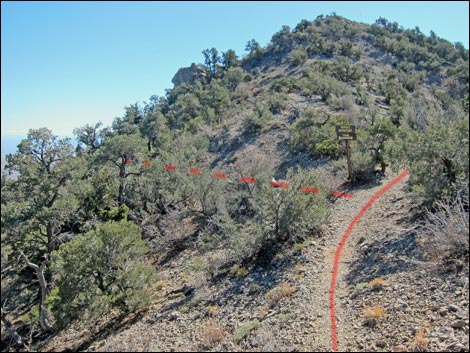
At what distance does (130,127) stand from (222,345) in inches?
1392

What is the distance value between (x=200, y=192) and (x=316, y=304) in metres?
10.1

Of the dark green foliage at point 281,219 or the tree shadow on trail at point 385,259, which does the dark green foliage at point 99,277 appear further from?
the tree shadow on trail at point 385,259

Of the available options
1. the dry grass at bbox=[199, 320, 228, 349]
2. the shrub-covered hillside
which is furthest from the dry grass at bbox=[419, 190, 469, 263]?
the dry grass at bbox=[199, 320, 228, 349]

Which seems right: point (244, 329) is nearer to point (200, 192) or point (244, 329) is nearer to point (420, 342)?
point (420, 342)

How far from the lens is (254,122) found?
29359 mm

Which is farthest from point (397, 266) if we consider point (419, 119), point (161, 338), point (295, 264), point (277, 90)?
point (277, 90)

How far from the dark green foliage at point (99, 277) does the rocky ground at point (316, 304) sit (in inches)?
30.3

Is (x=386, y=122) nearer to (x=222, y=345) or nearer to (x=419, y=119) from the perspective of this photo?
(x=419, y=119)

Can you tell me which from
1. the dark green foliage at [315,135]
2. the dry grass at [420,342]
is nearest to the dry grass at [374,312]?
the dry grass at [420,342]

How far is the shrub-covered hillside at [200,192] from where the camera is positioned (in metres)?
10.5

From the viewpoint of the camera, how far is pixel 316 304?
27.5ft

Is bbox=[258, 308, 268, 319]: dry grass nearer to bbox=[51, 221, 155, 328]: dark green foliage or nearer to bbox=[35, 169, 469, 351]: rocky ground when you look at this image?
bbox=[35, 169, 469, 351]: rocky ground

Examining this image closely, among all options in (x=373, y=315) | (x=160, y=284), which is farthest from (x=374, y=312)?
(x=160, y=284)

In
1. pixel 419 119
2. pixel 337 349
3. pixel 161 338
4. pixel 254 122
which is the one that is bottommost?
pixel 337 349
